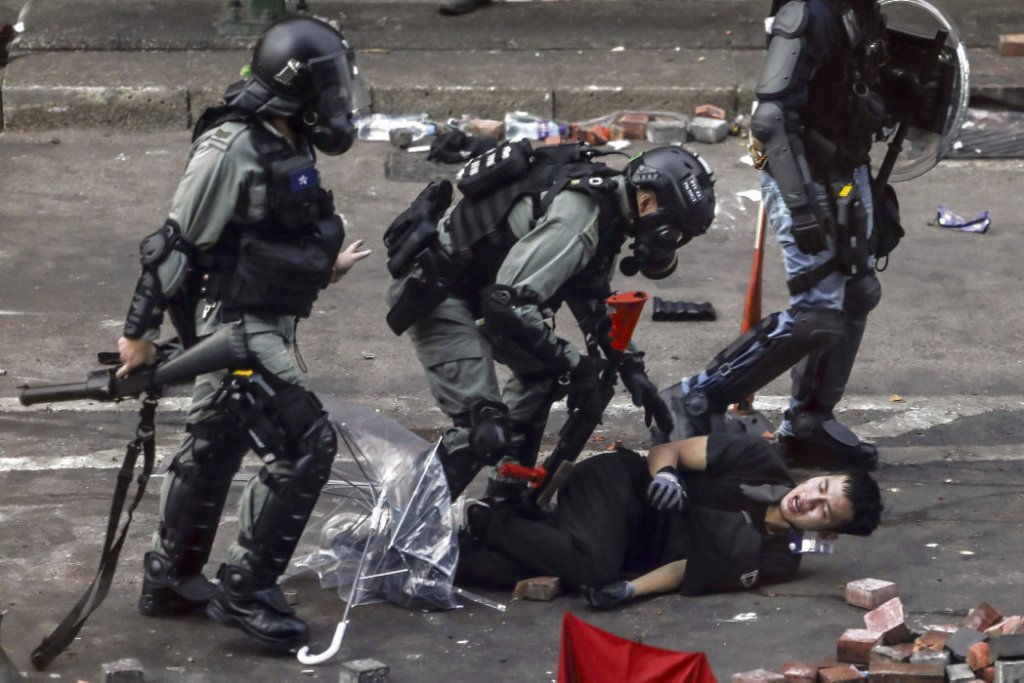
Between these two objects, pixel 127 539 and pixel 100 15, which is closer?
pixel 127 539

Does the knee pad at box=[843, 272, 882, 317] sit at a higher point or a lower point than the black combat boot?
higher

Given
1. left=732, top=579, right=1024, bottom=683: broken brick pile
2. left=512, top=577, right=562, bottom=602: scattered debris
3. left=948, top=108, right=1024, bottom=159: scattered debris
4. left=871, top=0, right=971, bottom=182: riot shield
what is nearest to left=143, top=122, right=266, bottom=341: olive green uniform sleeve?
left=512, top=577, right=562, bottom=602: scattered debris

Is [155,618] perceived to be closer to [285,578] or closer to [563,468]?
[285,578]

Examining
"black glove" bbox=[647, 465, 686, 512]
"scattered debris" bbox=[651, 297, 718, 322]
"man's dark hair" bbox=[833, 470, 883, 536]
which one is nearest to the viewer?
"man's dark hair" bbox=[833, 470, 883, 536]

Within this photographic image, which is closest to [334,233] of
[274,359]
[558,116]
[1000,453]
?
[274,359]

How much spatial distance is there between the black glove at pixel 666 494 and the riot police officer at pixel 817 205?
0.88 m

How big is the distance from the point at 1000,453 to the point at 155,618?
3.38 meters

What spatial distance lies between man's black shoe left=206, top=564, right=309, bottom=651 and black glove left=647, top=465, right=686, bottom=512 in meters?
1.18

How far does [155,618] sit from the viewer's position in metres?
5.21

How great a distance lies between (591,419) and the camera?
18.8ft

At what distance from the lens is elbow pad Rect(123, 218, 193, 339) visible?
4.71 meters

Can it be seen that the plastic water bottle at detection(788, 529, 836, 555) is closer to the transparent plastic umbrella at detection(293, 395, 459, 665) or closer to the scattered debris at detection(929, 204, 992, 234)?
the transparent plastic umbrella at detection(293, 395, 459, 665)

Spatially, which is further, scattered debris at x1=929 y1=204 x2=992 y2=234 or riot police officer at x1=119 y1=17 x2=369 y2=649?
scattered debris at x1=929 y1=204 x2=992 y2=234

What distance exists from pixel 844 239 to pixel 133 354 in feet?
8.77
